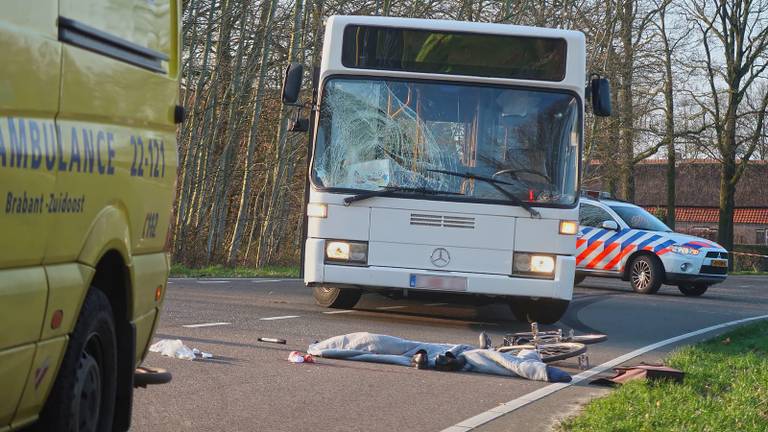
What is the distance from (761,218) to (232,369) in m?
96.6

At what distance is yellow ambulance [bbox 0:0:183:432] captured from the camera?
14.1ft

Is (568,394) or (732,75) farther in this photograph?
(732,75)

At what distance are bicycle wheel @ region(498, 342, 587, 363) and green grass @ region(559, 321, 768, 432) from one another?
36.0 inches

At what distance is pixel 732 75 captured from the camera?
5281 centimetres

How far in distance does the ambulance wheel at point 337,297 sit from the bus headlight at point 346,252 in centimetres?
Result: 206

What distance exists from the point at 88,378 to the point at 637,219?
2290 centimetres

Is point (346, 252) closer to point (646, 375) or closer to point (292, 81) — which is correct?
point (292, 81)

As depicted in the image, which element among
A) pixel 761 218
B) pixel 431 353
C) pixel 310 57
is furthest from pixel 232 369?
pixel 761 218

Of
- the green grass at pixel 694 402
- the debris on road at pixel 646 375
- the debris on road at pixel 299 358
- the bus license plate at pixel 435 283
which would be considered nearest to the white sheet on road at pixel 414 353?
the debris on road at pixel 299 358

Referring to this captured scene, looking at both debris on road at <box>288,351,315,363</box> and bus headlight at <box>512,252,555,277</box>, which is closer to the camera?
debris on road at <box>288,351,315,363</box>

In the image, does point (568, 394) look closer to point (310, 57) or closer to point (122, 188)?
point (122, 188)

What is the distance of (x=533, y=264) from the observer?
13820mm

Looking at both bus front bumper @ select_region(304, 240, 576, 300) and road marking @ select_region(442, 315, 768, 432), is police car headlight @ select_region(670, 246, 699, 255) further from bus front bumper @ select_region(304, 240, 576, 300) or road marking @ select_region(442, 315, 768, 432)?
bus front bumper @ select_region(304, 240, 576, 300)

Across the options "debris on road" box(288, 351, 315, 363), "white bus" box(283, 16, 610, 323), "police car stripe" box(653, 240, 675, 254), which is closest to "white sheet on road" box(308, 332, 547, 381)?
"debris on road" box(288, 351, 315, 363)
